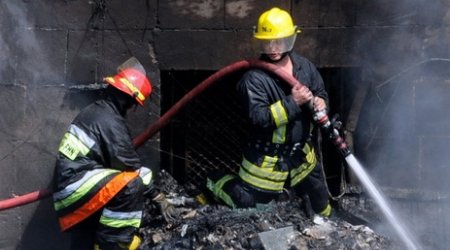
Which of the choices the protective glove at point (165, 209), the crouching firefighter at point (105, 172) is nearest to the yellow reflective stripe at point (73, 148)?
the crouching firefighter at point (105, 172)

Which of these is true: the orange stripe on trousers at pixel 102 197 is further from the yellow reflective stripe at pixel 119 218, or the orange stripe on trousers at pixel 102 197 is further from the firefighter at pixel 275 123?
the firefighter at pixel 275 123

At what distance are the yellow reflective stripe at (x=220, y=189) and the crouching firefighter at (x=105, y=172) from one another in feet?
2.60

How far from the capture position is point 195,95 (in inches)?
270

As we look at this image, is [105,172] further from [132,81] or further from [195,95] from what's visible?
[195,95]

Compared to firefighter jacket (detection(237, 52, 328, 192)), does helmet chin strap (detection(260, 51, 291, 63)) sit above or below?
above

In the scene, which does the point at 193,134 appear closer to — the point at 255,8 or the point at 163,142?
the point at 163,142

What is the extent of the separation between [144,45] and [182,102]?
2.18ft

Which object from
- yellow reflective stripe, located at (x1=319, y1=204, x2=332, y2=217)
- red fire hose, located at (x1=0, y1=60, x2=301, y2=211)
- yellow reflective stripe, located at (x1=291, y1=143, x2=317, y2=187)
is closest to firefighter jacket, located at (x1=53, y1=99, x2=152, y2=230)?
red fire hose, located at (x1=0, y1=60, x2=301, y2=211)

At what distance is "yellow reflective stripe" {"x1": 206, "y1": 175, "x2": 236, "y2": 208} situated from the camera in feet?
22.4

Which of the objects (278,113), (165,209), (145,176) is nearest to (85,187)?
(145,176)

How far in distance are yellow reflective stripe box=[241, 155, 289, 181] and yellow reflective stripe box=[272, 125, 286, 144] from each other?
0.52 feet

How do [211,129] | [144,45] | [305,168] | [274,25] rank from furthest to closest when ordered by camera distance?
[211,129]
[144,45]
[305,168]
[274,25]

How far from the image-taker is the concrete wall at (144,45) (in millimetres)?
7020

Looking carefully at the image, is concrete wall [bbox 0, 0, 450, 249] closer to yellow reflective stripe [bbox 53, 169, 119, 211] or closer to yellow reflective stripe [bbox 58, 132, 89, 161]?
yellow reflective stripe [bbox 58, 132, 89, 161]
